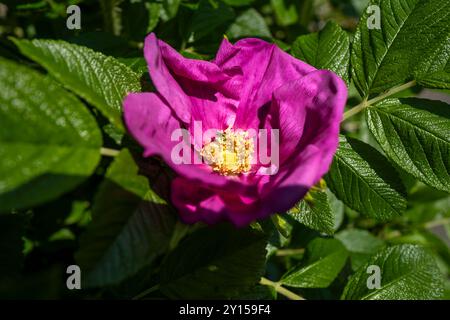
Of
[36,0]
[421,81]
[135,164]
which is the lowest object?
[135,164]

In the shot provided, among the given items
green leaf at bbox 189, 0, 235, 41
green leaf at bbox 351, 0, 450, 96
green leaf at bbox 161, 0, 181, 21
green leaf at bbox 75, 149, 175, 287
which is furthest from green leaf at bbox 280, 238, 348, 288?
green leaf at bbox 161, 0, 181, 21

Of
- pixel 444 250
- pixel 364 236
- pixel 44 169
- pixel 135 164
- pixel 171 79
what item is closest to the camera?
pixel 44 169

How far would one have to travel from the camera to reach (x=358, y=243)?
1849 millimetres

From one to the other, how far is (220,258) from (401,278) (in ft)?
1.79

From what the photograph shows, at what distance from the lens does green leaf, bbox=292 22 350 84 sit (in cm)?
119

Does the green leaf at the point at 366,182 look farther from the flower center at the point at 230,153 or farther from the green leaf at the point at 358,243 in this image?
the green leaf at the point at 358,243

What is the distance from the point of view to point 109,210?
2.59ft

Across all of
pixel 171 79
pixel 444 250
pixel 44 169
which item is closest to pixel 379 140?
pixel 171 79

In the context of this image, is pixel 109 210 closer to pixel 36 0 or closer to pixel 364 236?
pixel 36 0

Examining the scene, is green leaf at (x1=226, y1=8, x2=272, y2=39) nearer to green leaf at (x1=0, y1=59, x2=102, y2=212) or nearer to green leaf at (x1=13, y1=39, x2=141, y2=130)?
green leaf at (x1=13, y1=39, x2=141, y2=130)

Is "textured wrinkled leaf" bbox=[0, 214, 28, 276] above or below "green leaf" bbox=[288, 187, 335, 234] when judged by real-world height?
below

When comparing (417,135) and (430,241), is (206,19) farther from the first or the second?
(430,241)

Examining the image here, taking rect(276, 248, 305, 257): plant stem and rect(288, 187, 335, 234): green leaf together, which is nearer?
rect(288, 187, 335, 234): green leaf

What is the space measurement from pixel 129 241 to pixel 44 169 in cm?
17
